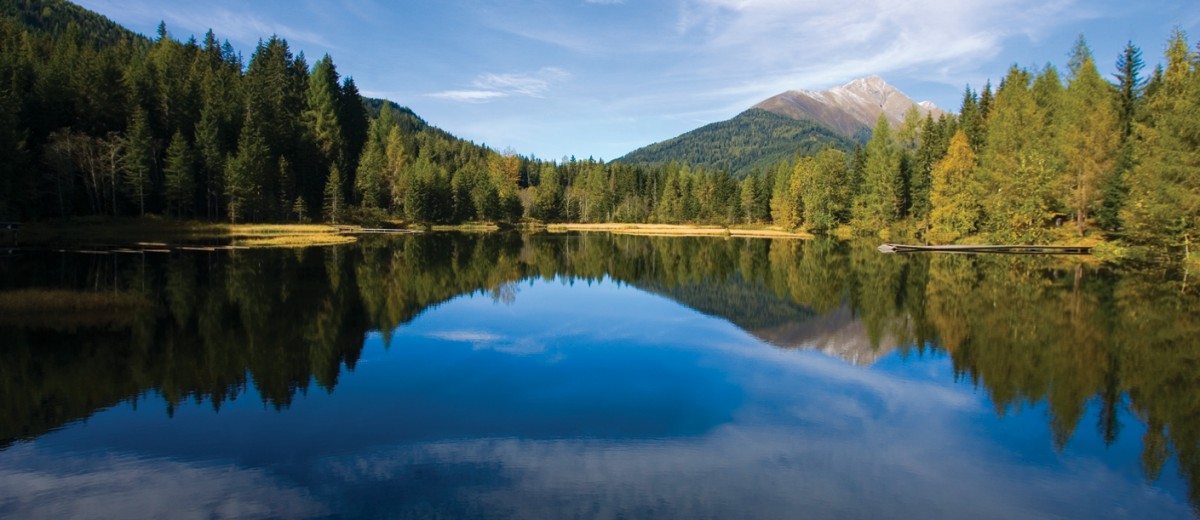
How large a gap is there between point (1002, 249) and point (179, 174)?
78.3 metres

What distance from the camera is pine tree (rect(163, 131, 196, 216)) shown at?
61625 mm

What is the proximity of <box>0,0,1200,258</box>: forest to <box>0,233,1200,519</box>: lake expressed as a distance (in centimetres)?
2982

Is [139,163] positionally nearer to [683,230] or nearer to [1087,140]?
[683,230]

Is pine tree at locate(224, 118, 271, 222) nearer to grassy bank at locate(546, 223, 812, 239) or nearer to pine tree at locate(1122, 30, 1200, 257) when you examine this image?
grassy bank at locate(546, 223, 812, 239)

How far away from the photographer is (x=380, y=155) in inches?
3750

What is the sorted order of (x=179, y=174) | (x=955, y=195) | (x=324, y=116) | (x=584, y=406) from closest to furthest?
(x=584, y=406) < (x=955, y=195) < (x=179, y=174) < (x=324, y=116)

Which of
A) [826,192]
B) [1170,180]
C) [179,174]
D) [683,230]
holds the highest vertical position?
[826,192]

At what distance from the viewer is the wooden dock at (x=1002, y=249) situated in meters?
52.4

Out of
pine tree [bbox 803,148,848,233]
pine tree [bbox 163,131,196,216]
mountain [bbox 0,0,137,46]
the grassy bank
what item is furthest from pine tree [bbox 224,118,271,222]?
mountain [bbox 0,0,137,46]

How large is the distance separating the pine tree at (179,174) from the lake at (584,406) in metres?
38.8

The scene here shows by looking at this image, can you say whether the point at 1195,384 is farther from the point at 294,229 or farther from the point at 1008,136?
the point at 294,229

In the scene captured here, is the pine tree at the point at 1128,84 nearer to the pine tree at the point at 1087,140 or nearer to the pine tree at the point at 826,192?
the pine tree at the point at 1087,140

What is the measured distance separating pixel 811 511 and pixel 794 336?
45.2 feet

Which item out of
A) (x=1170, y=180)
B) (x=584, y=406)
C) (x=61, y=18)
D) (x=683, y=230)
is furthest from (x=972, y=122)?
(x=61, y=18)
